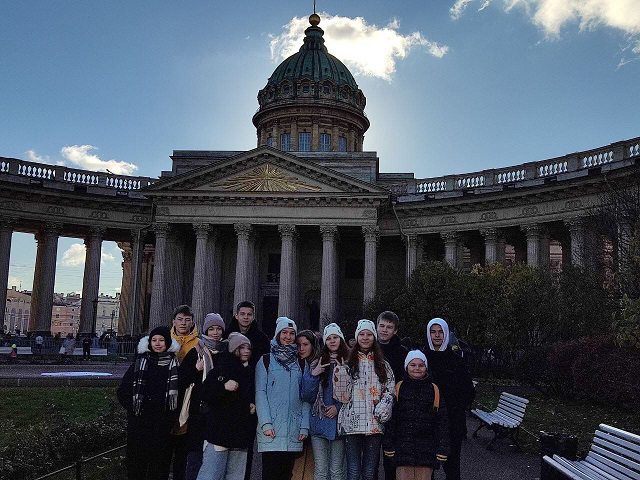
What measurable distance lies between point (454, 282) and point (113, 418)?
16780mm

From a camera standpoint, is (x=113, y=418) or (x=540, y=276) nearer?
(x=113, y=418)

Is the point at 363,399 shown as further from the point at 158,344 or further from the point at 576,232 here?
the point at 576,232

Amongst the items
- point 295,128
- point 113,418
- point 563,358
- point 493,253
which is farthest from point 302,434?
point 295,128

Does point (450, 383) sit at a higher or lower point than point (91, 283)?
lower

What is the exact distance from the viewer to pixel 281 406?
736 centimetres

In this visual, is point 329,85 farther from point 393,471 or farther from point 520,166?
point 393,471

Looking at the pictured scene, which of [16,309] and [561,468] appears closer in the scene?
[561,468]

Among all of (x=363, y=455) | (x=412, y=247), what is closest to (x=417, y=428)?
(x=363, y=455)

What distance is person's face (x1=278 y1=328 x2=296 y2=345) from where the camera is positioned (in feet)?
24.9

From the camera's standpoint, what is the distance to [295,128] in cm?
5816

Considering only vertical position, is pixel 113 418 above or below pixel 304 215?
below

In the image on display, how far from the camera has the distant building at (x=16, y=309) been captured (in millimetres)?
127125

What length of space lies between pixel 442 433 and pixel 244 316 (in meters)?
3.06

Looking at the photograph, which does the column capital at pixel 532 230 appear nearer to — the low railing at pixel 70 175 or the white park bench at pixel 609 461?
the low railing at pixel 70 175
